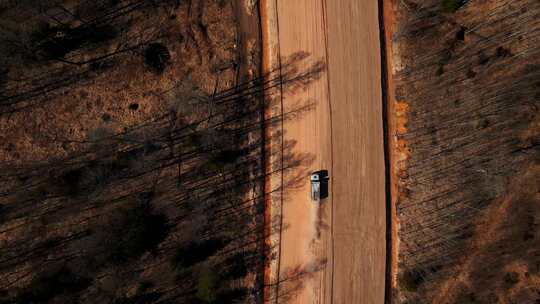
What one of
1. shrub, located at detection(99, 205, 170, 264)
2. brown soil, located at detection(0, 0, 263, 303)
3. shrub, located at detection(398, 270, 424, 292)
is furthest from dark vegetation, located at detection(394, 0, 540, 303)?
shrub, located at detection(99, 205, 170, 264)

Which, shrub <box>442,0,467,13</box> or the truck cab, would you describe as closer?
shrub <box>442,0,467,13</box>

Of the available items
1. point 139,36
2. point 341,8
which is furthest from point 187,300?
point 341,8

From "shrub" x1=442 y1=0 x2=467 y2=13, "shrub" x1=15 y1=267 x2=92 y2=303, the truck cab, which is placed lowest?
"shrub" x1=15 y1=267 x2=92 y2=303

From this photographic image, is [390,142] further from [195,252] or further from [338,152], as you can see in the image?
[195,252]

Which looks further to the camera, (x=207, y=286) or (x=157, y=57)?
(x=157, y=57)

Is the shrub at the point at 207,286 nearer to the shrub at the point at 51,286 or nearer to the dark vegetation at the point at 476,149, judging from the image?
the shrub at the point at 51,286

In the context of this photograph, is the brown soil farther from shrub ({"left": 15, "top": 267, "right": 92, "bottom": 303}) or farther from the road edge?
the road edge

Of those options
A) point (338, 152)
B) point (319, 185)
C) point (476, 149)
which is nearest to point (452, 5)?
point (476, 149)
